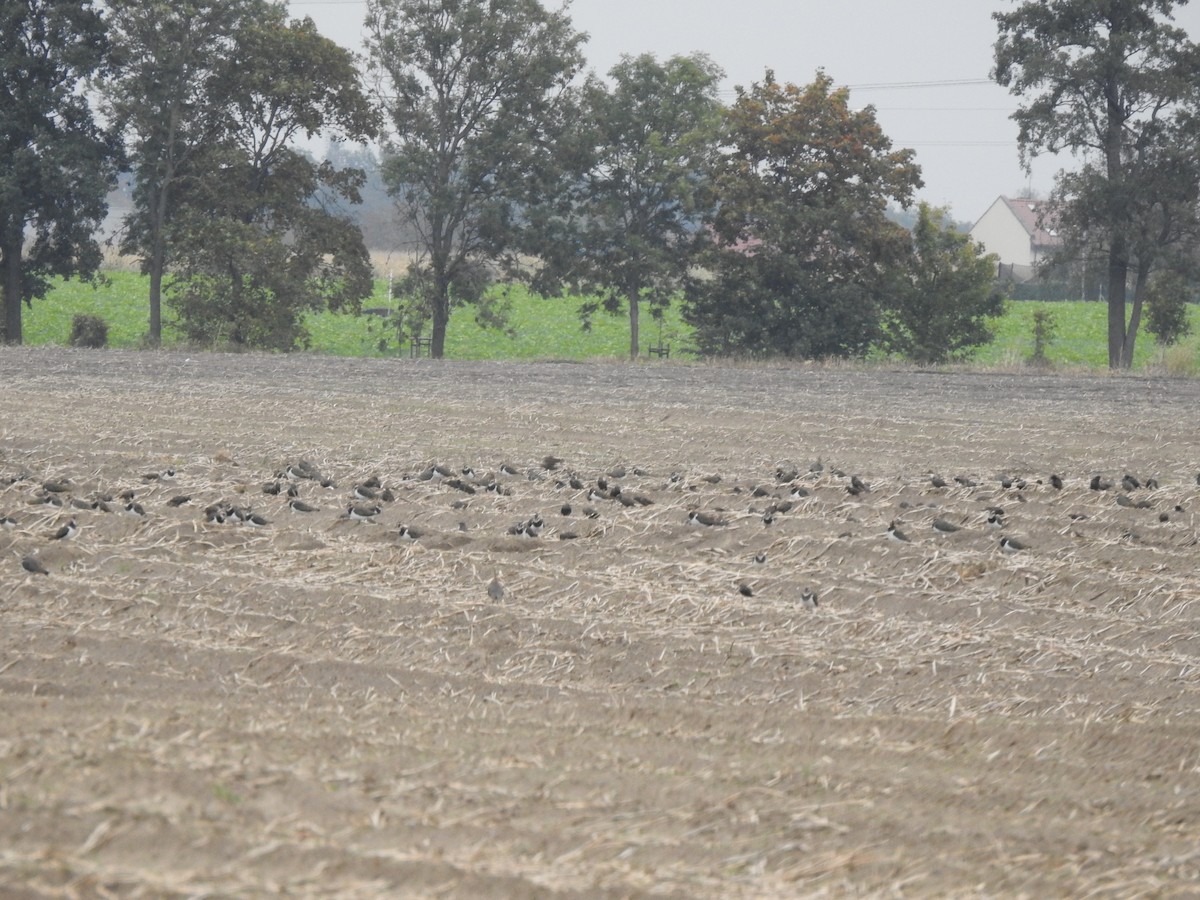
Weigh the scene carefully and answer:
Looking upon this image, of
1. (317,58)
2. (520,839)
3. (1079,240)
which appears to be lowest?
(520,839)

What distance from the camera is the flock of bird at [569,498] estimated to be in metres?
7.68

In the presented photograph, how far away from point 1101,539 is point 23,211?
30.5 m

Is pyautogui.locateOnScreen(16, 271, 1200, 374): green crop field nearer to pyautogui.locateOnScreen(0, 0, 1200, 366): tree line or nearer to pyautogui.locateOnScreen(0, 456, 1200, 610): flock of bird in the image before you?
pyautogui.locateOnScreen(0, 0, 1200, 366): tree line

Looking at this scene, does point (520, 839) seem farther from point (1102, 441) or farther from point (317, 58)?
point (317, 58)

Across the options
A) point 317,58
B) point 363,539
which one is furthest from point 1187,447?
point 317,58

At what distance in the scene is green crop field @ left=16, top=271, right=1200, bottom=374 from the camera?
130ft

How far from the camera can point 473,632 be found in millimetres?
5875

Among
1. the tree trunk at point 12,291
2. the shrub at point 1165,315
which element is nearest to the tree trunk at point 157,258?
the tree trunk at point 12,291

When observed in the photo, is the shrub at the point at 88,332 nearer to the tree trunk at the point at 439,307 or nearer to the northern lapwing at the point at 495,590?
the tree trunk at the point at 439,307

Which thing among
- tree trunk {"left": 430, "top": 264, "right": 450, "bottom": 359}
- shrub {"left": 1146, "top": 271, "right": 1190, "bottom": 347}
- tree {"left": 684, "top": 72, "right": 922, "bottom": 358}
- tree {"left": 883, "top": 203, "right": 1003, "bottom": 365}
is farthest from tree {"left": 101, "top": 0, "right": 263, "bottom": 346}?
shrub {"left": 1146, "top": 271, "right": 1190, "bottom": 347}

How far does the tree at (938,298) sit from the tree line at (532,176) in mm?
66

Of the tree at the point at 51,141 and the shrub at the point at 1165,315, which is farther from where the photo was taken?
the shrub at the point at 1165,315

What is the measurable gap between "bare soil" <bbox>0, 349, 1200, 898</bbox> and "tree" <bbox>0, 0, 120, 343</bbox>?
75.8 ft

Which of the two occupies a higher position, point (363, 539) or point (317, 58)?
point (317, 58)
